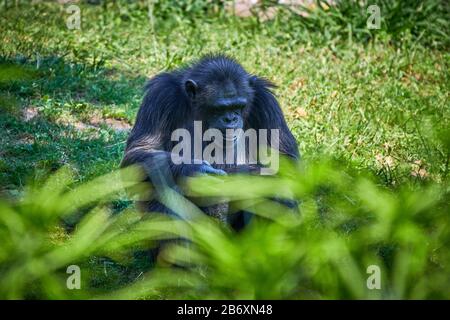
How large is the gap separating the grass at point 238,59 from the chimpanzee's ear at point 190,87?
1.39 m

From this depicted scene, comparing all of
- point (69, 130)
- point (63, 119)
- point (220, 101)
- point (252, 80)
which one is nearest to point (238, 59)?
point (63, 119)

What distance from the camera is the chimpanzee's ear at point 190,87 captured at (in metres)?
7.45

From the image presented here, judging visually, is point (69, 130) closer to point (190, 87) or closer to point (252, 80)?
point (190, 87)

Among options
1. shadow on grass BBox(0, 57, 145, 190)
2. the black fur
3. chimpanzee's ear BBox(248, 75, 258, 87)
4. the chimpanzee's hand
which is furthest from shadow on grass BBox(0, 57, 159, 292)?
chimpanzee's ear BBox(248, 75, 258, 87)

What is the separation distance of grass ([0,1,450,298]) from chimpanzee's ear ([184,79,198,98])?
54.9 inches

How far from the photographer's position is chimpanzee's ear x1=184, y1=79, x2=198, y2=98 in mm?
7453

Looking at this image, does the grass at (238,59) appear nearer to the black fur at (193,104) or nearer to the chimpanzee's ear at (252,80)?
the black fur at (193,104)

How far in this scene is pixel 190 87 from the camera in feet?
24.6

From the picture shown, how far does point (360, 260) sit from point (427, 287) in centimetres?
37

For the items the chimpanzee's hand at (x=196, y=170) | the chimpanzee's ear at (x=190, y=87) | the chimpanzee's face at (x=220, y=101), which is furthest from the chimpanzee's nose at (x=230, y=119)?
the chimpanzee's hand at (x=196, y=170)

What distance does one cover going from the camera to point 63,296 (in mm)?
3998

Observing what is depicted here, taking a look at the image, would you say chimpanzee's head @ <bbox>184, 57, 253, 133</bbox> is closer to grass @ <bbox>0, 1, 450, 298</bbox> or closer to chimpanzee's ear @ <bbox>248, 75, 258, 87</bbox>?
chimpanzee's ear @ <bbox>248, 75, 258, 87</bbox>

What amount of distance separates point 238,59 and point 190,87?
416 cm

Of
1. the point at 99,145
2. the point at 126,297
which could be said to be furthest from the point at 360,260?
the point at 99,145
